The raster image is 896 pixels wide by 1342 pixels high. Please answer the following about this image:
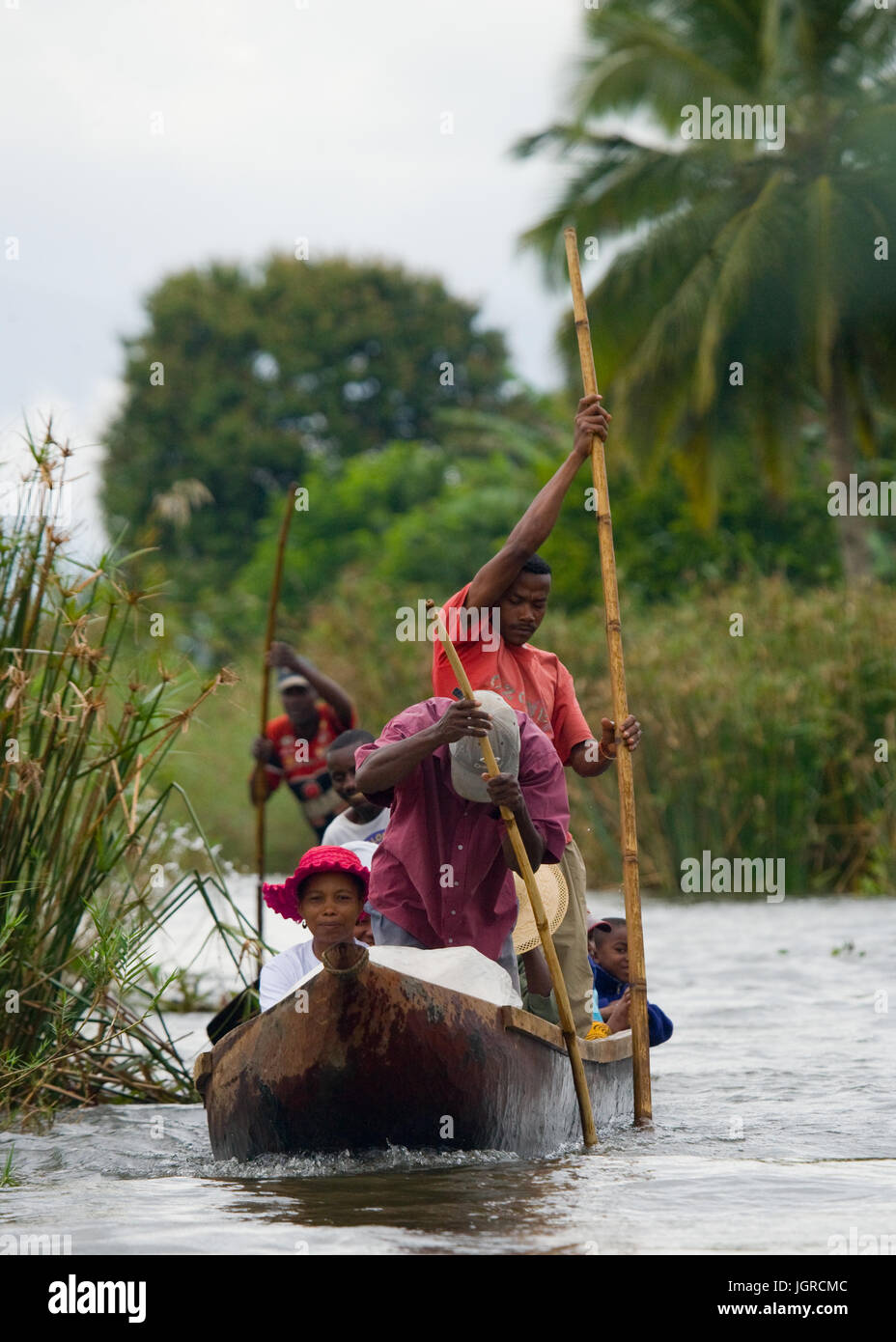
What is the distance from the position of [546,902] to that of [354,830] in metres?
1.12

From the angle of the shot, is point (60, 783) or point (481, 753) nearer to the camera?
point (481, 753)

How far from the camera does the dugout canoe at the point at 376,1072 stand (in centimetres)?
491

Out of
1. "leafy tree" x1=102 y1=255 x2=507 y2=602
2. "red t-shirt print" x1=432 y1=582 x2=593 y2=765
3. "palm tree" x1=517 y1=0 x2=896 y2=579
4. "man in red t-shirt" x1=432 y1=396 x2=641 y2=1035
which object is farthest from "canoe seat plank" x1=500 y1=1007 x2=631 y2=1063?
"leafy tree" x1=102 y1=255 x2=507 y2=602

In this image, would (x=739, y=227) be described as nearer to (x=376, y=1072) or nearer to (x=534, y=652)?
(x=534, y=652)

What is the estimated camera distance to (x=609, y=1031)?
264 inches

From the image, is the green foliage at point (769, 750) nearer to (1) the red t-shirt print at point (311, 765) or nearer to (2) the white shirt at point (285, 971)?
(1) the red t-shirt print at point (311, 765)

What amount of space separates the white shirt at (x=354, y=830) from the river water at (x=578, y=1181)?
1.16m

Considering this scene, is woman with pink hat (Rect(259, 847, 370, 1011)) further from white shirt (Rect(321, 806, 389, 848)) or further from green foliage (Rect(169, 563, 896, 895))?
green foliage (Rect(169, 563, 896, 895))

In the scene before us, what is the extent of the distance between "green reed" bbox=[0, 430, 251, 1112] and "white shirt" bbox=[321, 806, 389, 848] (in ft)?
2.06

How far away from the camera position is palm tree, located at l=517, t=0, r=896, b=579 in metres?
18.5

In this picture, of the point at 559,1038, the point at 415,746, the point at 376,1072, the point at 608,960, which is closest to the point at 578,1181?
the point at 559,1038

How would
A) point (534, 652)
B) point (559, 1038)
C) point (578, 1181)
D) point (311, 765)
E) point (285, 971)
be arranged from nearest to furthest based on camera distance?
point (578, 1181), point (559, 1038), point (285, 971), point (534, 652), point (311, 765)

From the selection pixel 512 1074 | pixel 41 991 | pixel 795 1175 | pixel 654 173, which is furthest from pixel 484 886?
pixel 654 173

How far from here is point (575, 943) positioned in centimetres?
615
